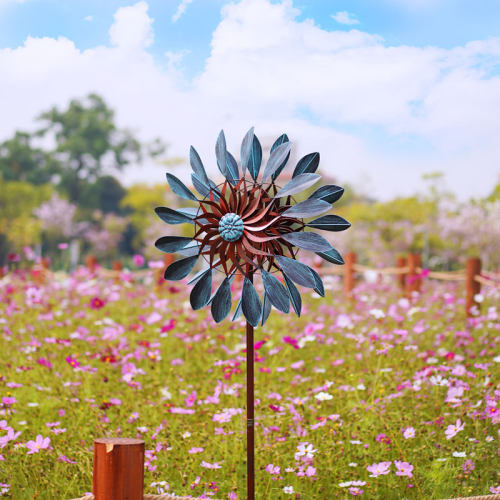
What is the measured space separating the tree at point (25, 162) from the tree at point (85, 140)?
0.64 m

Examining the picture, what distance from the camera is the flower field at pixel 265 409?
2.84 m

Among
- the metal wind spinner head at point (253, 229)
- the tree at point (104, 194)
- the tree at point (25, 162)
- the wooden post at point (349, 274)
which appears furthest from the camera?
the tree at point (104, 194)

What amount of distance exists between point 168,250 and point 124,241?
92.3 feet

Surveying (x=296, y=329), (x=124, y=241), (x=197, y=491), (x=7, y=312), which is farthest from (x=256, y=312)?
(x=124, y=241)

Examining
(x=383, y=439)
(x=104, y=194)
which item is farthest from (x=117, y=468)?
(x=104, y=194)

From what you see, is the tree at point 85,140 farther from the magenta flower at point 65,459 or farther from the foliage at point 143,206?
the magenta flower at point 65,459

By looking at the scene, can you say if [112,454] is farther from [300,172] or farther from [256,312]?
[300,172]

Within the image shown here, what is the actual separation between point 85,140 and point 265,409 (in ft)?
88.8

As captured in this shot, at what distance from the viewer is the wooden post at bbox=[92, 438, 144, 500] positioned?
1.78 metres

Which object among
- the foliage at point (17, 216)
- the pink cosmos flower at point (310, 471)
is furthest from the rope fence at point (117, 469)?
the foliage at point (17, 216)

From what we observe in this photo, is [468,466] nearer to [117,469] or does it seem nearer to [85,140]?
[117,469]

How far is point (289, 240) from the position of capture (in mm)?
1984

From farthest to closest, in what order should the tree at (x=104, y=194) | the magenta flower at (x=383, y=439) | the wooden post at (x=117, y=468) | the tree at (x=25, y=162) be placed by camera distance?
the tree at (x=104, y=194) → the tree at (x=25, y=162) → the magenta flower at (x=383, y=439) → the wooden post at (x=117, y=468)

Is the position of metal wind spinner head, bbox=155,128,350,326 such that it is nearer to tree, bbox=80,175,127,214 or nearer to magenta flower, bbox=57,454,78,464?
magenta flower, bbox=57,454,78,464
